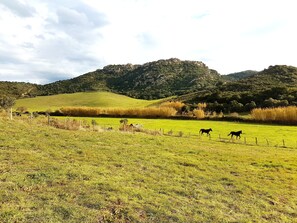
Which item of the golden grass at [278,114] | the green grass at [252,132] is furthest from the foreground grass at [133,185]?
the golden grass at [278,114]

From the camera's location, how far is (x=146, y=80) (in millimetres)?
151250

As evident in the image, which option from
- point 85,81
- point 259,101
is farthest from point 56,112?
point 85,81

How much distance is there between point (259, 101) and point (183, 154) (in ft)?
188

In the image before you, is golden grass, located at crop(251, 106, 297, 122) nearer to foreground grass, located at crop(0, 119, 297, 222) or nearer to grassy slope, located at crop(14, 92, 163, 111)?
foreground grass, located at crop(0, 119, 297, 222)

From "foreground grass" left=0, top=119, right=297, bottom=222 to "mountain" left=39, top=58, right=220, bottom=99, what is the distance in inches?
4248

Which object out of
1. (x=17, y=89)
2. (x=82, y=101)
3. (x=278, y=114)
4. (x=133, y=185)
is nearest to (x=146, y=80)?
(x=82, y=101)

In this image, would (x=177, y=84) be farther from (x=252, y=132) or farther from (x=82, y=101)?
(x=252, y=132)

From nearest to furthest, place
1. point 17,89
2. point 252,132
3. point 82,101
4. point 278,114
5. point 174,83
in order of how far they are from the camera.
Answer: point 252,132 < point 278,114 < point 82,101 < point 17,89 < point 174,83

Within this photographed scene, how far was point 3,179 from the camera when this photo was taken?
9.12 meters

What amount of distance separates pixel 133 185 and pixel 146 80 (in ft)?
468

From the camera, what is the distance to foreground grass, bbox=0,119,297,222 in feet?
24.7

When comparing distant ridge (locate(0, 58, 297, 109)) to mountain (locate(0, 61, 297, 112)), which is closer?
mountain (locate(0, 61, 297, 112))

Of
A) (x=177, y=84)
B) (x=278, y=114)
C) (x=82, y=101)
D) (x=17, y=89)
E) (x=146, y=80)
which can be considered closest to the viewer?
(x=278, y=114)

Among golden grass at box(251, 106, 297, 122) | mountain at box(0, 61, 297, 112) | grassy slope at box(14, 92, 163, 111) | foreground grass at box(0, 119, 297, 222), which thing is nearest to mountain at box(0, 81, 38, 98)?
mountain at box(0, 61, 297, 112)
